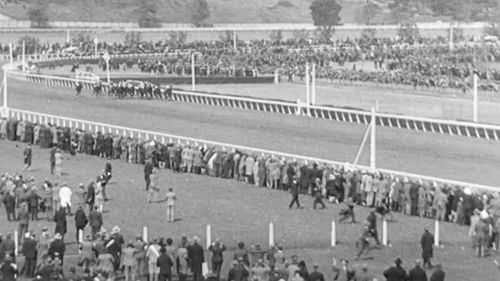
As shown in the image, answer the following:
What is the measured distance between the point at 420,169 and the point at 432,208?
8093 millimetres

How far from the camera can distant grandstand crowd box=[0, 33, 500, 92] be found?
78688 mm

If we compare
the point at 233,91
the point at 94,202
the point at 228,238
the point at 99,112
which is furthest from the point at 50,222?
the point at 233,91

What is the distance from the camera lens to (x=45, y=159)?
1575 inches

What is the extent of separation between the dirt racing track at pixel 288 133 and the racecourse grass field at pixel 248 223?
584cm

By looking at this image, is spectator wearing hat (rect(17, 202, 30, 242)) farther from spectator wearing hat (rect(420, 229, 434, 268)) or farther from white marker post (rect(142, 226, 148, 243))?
spectator wearing hat (rect(420, 229, 434, 268))

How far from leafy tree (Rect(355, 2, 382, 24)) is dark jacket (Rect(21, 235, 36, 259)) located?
124 m

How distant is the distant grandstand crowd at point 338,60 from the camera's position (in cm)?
7869

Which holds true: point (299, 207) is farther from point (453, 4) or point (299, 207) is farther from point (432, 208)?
point (453, 4)

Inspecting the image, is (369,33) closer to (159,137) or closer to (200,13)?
(200,13)

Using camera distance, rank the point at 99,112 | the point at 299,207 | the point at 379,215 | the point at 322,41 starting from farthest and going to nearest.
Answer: the point at 322,41, the point at 99,112, the point at 299,207, the point at 379,215

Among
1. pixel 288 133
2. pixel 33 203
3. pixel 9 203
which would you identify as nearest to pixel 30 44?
pixel 288 133

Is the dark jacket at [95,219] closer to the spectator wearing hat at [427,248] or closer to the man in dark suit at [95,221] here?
the man in dark suit at [95,221]

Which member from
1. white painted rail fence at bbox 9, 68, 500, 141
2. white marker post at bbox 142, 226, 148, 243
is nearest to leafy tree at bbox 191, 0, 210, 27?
white painted rail fence at bbox 9, 68, 500, 141

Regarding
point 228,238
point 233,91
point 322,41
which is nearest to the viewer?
point 228,238
